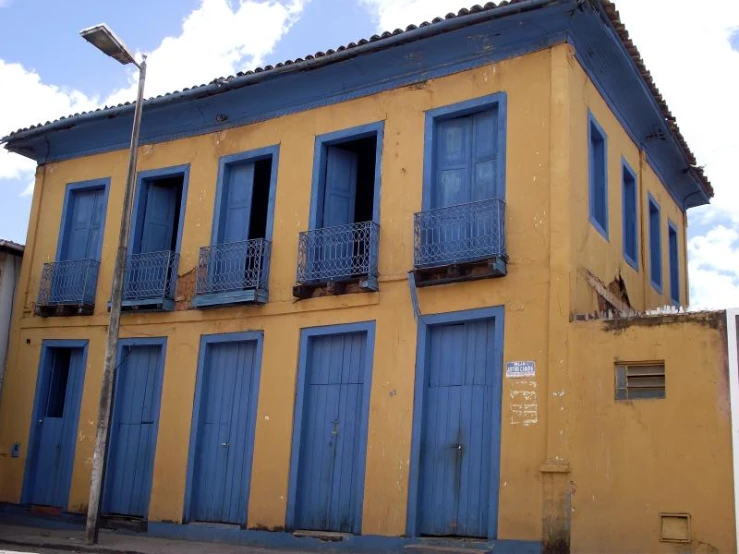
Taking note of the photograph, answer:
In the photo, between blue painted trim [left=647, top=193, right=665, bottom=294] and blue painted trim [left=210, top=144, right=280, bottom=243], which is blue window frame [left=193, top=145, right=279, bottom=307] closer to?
blue painted trim [left=210, top=144, right=280, bottom=243]

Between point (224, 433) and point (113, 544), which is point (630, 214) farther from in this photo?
point (113, 544)

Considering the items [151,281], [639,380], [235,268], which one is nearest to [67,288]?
[151,281]

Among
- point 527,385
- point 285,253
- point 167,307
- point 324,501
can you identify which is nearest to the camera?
point 527,385

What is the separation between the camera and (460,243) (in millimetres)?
11664

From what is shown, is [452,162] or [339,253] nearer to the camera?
[452,162]

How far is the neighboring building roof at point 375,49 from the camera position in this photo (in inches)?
448

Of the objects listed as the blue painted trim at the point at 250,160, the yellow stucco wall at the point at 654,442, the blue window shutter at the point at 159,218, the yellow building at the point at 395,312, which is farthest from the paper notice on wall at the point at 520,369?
the blue window shutter at the point at 159,218

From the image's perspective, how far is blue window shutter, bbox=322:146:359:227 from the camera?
1348 cm

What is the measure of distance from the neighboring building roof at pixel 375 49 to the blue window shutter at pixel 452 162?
1.29 meters

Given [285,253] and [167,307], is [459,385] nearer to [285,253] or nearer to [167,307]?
[285,253]

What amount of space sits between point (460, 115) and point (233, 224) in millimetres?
4170

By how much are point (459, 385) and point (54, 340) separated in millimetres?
7749

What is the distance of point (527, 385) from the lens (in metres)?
10.7

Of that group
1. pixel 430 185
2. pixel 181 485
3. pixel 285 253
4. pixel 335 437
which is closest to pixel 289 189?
pixel 285 253
